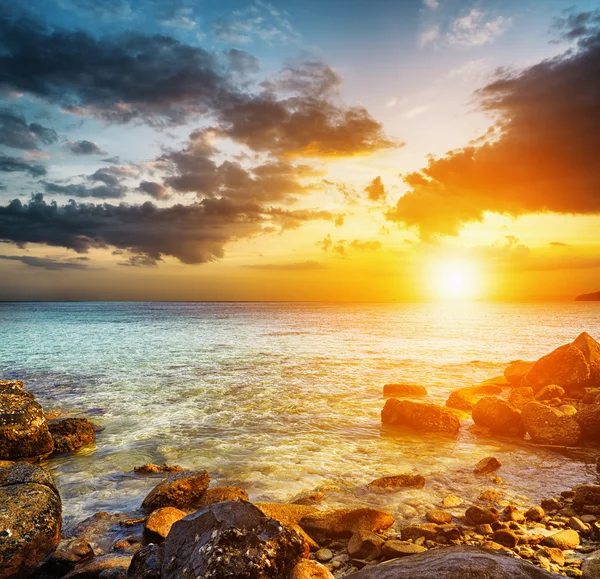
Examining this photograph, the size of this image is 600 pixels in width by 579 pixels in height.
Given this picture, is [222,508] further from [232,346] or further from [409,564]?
[232,346]

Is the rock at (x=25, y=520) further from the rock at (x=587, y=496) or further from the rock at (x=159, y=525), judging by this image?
the rock at (x=587, y=496)

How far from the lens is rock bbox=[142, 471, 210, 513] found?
8516 mm

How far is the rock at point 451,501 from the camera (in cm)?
847

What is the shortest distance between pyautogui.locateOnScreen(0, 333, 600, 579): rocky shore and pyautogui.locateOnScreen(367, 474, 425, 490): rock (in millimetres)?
27

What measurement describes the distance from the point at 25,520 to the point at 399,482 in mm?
7339

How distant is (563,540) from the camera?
258 inches

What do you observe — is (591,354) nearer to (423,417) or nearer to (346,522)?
(423,417)

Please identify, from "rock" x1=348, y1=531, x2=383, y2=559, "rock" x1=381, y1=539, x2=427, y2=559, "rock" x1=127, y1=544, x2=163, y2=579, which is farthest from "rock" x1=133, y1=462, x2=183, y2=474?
"rock" x1=381, y1=539, x2=427, y2=559

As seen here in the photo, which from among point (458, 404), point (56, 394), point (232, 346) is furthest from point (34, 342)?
point (458, 404)

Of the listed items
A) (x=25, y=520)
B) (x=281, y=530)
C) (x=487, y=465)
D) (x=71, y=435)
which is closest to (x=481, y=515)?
(x=487, y=465)

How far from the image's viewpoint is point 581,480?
9703 millimetres

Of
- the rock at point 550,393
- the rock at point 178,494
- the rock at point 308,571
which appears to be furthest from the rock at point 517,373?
the rock at point 308,571

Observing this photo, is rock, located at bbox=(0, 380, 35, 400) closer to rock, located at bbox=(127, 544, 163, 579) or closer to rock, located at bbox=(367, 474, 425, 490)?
rock, located at bbox=(127, 544, 163, 579)

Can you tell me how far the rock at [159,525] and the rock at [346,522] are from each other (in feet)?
7.67
